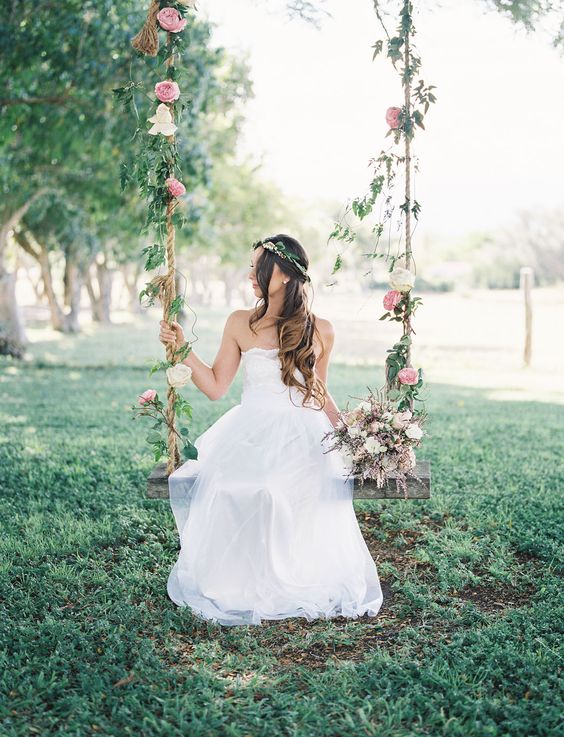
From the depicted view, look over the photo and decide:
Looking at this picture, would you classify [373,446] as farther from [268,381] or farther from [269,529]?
[268,381]

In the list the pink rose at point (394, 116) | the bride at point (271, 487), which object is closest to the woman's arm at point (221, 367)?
the bride at point (271, 487)

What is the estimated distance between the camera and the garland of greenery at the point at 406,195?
397 cm

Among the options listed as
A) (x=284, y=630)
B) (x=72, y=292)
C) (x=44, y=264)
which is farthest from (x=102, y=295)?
(x=284, y=630)

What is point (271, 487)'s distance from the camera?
12.3 feet

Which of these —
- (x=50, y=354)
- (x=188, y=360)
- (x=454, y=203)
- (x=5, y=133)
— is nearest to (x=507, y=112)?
(x=454, y=203)

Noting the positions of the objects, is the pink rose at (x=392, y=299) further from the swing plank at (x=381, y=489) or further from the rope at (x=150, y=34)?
the rope at (x=150, y=34)

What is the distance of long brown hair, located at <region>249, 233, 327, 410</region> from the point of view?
4199mm

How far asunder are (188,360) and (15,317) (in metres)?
14.3

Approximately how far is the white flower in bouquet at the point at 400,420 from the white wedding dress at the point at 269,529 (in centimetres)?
40

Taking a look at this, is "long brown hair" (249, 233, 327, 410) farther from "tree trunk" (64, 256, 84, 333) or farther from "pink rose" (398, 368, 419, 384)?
"tree trunk" (64, 256, 84, 333)

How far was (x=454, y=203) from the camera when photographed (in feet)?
255

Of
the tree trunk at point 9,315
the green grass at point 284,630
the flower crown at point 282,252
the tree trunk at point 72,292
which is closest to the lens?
the green grass at point 284,630

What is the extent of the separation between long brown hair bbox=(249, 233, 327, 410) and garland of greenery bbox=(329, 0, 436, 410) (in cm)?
26

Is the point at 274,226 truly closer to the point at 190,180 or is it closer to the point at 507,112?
the point at 190,180
